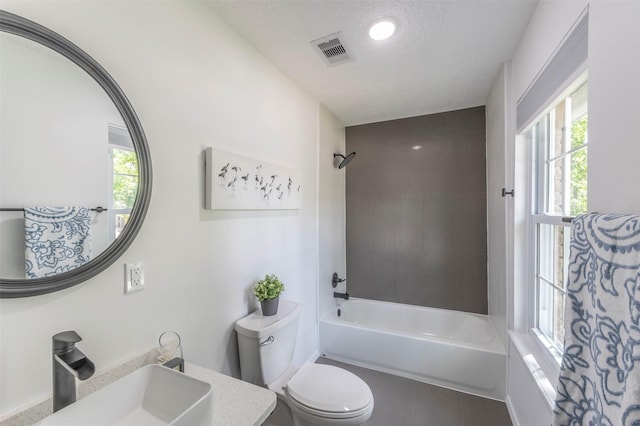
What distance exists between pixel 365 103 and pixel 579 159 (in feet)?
5.95

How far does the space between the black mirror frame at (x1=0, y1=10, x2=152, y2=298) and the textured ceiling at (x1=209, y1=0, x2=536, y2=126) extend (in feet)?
2.56

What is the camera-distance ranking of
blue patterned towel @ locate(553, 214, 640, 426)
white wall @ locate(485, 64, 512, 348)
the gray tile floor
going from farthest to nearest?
white wall @ locate(485, 64, 512, 348) → the gray tile floor → blue patterned towel @ locate(553, 214, 640, 426)

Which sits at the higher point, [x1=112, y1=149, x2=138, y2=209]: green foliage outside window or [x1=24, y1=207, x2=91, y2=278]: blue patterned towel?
[x1=112, y1=149, x2=138, y2=209]: green foliage outside window

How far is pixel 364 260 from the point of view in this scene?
319 cm

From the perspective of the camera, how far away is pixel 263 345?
148 centimetres

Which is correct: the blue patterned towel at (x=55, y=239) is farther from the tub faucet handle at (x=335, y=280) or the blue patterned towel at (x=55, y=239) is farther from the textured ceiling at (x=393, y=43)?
the tub faucet handle at (x=335, y=280)

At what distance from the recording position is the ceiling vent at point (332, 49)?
1.65 meters

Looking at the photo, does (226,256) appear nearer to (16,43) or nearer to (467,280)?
(16,43)

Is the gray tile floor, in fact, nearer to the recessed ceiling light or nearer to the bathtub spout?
the bathtub spout

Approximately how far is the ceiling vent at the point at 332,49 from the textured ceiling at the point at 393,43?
0.11 ft

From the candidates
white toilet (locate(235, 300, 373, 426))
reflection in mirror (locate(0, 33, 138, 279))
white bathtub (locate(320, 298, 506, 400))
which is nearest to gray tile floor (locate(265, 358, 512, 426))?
white bathtub (locate(320, 298, 506, 400))

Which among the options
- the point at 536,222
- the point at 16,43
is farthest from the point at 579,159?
the point at 16,43

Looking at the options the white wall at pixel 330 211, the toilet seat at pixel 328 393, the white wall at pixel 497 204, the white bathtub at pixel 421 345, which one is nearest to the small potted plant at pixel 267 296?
the toilet seat at pixel 328 393

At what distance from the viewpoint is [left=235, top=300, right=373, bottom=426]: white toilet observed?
1362 millimetres
